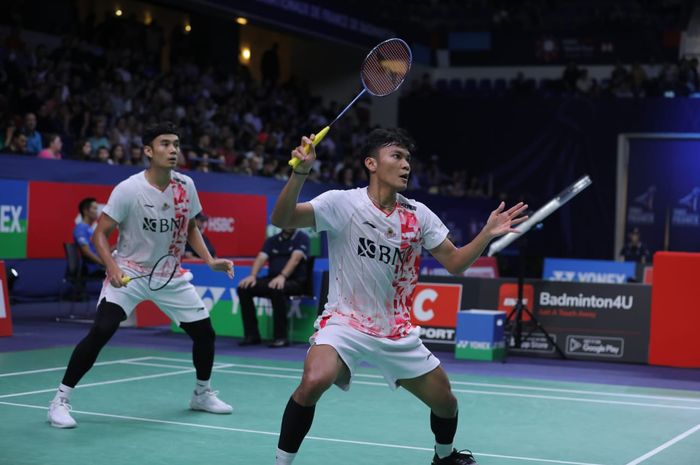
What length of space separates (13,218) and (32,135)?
5.15 ft

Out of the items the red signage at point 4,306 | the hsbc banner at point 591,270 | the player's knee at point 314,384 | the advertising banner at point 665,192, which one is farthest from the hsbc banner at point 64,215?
the advertising banner at point 665,192

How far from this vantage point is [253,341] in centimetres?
1234

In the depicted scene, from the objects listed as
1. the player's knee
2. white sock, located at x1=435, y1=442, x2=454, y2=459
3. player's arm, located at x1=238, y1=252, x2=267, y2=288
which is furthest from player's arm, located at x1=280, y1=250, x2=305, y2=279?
the player's knee

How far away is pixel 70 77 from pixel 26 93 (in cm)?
228

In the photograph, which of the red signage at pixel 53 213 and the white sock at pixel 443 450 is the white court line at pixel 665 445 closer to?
the white sock at pixel 443 450

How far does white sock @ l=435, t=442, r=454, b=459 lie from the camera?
5.54m

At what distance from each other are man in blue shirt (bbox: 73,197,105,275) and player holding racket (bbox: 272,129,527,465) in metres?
9.23

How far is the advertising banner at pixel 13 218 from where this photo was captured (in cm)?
1474

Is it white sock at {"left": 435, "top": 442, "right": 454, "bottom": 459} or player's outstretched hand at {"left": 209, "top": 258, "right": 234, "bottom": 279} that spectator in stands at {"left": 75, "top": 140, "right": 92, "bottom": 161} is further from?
white sock at {"left": 435, "top": 442, "right": 454, "bottom": 459}

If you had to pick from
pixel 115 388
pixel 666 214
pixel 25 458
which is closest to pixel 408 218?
pixel 25 458

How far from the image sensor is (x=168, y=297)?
24.5 ft

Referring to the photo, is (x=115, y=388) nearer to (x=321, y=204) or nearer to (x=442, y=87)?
(x=321, y=204)

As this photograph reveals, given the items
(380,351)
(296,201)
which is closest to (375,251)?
(380,351)

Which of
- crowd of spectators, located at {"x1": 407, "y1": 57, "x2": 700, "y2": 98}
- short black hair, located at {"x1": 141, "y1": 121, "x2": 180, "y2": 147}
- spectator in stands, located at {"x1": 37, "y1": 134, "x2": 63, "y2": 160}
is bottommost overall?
short black hair, located at {"x1": 141, "y1": 121, "x2": 180, "y2": 147}
